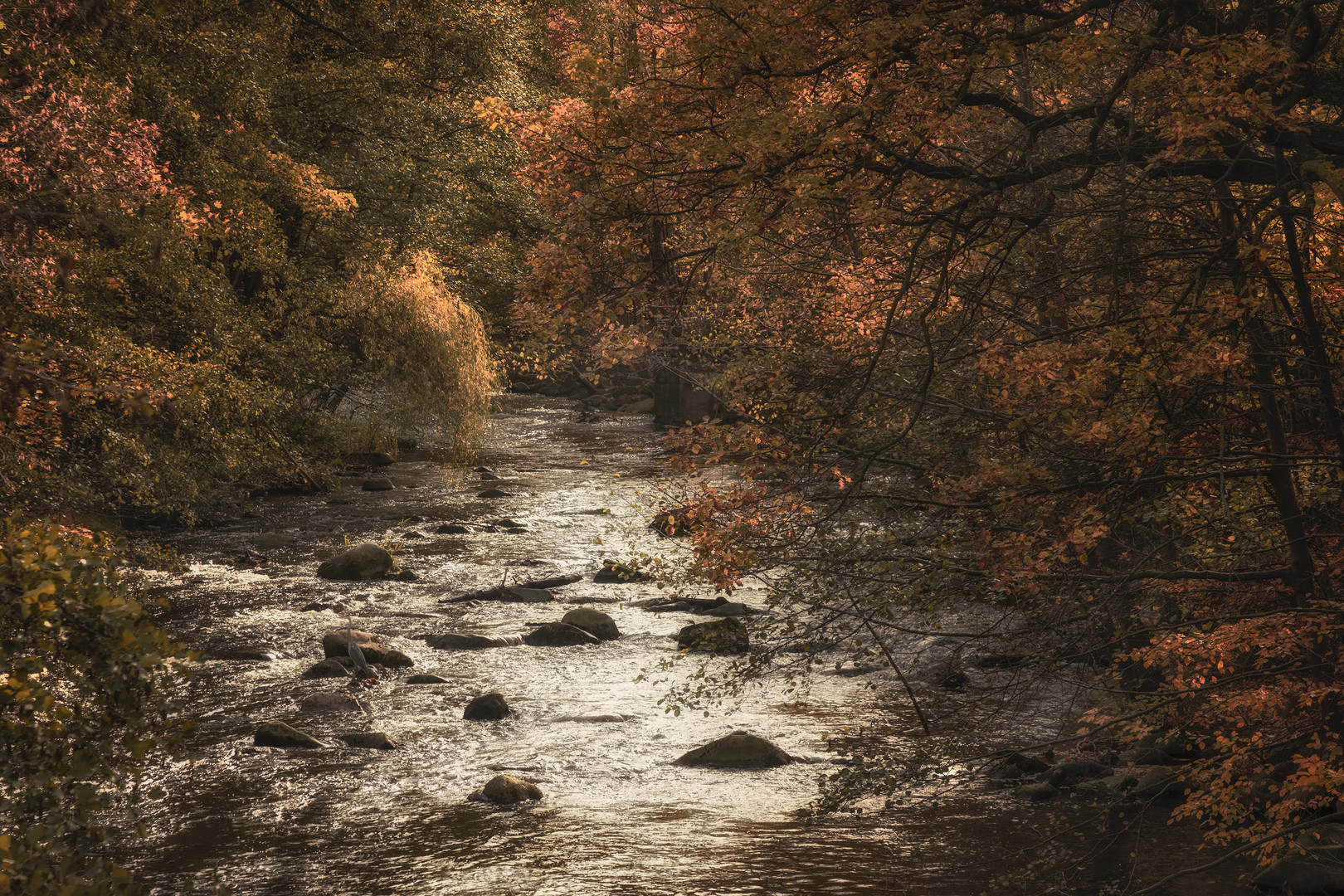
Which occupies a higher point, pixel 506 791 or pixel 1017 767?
pixel 1017 767

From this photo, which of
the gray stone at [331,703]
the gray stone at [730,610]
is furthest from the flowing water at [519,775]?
the gray stone at [730,610]

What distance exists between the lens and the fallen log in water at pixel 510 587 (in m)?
17.4

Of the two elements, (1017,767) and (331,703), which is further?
(331,703)

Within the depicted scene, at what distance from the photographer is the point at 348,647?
14227 millimetres

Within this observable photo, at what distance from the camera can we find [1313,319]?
6.61 m

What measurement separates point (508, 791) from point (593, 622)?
5560 millimetres

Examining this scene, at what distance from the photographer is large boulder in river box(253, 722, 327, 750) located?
37.6ft

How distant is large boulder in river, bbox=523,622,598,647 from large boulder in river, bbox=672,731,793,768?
4.19 meters

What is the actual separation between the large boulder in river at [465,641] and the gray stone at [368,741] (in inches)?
132

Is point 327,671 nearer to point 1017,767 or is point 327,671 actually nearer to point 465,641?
point 465,641

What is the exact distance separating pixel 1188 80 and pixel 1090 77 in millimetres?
4231

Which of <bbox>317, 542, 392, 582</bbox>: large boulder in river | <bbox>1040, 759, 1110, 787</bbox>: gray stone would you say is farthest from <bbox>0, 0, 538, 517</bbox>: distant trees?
<bbox>1040, 759, 1110, 787</bbox>: gray stone

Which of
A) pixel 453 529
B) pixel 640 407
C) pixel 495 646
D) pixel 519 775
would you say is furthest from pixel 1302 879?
pixel 640 407

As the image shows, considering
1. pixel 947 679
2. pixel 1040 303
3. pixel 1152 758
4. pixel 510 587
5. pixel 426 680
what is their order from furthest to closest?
pixel 510 587 < pixel 426 680 < pixel 947 679 < pixel 1152 758 < pixel 1040 303
